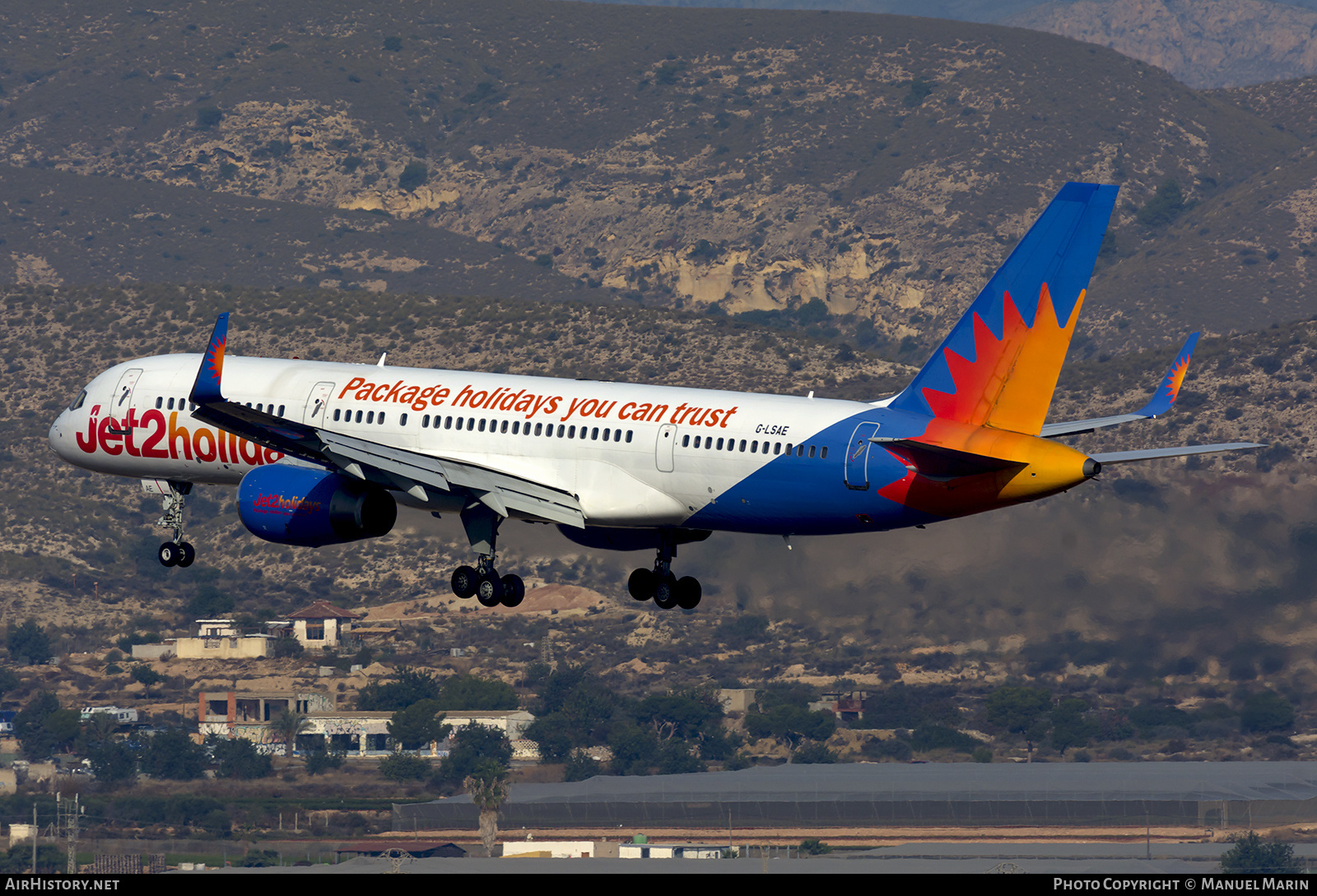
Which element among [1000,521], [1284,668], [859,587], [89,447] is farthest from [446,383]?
[1284,668]

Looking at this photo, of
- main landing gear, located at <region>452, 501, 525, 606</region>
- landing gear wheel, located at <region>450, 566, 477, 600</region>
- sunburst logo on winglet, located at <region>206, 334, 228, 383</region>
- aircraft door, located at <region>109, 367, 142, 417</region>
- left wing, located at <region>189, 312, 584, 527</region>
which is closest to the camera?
sunburst logo on winglet, located at <region>206, 334, 228, 383</region>

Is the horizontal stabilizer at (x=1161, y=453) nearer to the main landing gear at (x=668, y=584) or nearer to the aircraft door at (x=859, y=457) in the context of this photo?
the aircraft door at (x=859, y=457)

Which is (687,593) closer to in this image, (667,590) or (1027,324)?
(667,590)

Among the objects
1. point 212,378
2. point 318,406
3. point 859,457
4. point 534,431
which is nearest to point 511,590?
point 534,431

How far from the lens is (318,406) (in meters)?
58.0

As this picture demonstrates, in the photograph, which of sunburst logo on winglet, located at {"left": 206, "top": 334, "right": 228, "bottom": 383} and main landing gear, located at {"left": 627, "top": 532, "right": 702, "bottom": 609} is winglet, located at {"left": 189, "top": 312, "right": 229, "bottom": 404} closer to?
sunburst logo on winglet, located at {"left": 206, "top": 334, "right": 228, "bottom": 383}

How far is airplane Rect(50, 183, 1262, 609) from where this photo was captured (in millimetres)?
48750

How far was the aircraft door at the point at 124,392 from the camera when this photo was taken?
200 ft

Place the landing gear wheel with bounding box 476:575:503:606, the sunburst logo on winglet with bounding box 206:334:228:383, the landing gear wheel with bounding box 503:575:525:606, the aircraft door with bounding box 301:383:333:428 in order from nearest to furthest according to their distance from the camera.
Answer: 1. the sunburst logo on winglet with bounding box 206:334:228:383
2. the landing gear wheel with bounding box 476:575:503:606
3. the landing gear wheel with bounding box 503:575:525:606
4. the aircraft door with bounding box 301:383:333:428

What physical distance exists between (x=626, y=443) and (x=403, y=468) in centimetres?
578

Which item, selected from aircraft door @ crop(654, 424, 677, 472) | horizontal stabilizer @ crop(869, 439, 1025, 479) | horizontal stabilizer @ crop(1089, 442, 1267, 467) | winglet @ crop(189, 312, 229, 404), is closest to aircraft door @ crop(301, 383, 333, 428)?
winglet @ crop(189, 312, 229, 404)

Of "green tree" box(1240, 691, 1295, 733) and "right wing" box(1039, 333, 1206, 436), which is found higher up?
"right wing" box(1039, 333, 1206, 436)

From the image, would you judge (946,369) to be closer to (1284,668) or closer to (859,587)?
(859,587)

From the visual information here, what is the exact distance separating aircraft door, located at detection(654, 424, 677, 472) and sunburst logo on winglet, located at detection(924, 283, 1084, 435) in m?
7.56
